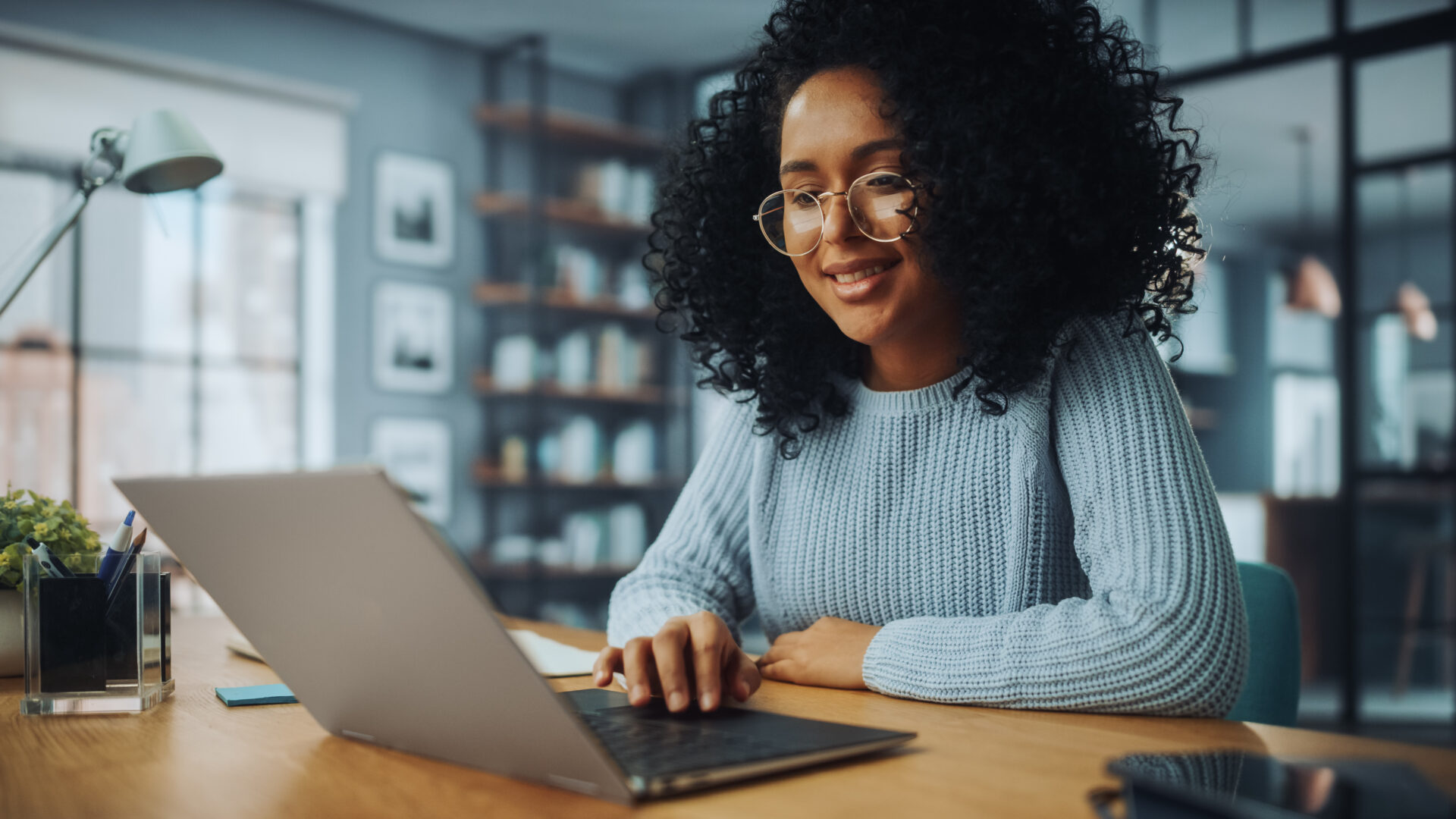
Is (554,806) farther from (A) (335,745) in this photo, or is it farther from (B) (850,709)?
(B) (850,709)

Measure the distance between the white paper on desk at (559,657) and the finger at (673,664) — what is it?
0.16 meters

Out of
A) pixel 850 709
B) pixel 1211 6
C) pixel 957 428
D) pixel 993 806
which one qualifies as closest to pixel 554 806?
pixel 993 806

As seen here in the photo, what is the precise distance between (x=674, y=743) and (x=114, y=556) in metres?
0.53

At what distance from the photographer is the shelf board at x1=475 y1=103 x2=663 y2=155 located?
501 centimetres

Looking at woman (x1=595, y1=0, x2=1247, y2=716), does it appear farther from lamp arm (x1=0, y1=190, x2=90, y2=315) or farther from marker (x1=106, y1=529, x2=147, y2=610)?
lamp arm (x1=0, y1=190, x2=90, y2=315)

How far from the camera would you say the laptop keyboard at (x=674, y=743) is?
2.06 feet

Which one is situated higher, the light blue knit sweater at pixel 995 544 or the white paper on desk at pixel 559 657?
the light blue knit sweater at pixel 995 544

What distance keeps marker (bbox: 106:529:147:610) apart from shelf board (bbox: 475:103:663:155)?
4154mm

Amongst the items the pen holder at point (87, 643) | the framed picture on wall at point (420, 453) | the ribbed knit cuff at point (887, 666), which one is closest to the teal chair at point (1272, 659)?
the ribbed knit cuff at point (887, 666)

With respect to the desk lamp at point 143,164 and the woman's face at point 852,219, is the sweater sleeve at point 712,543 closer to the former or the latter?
the woman's face at point 852,219

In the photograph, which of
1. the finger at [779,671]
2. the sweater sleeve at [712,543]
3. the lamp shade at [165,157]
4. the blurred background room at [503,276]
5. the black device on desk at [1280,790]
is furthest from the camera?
the blurred background room at [503,276]

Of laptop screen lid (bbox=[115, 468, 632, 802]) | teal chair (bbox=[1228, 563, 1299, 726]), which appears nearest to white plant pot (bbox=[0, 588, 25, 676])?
laptop screen lid (bbox=[115, 468, 632, 802])

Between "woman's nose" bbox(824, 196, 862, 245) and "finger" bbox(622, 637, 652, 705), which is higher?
"woman's nose" bbox(824, 196, 862, 245)

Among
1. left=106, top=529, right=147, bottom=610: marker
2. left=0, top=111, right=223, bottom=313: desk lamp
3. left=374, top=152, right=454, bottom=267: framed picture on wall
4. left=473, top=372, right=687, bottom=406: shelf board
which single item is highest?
left=374, top=152, right=454, bottom=267: framed picture on wall
